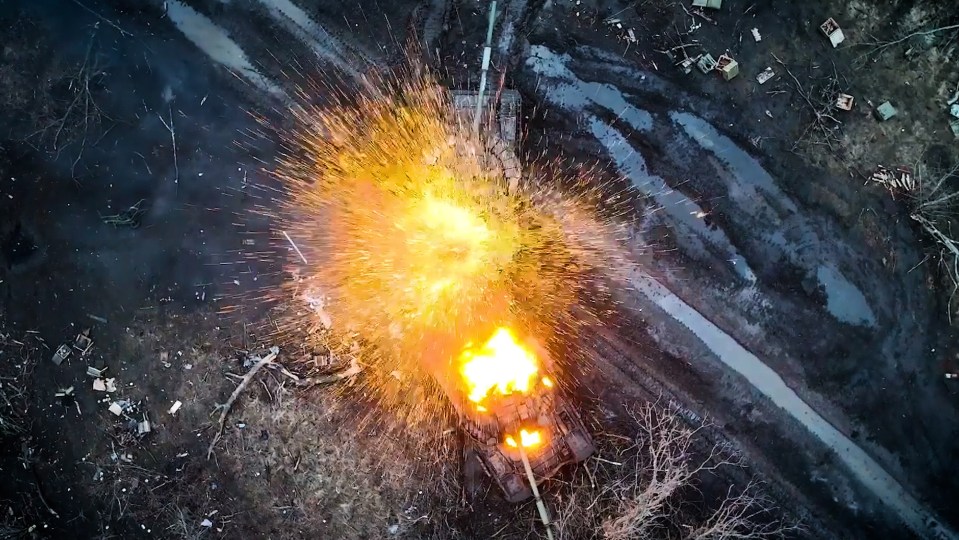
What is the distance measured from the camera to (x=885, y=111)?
6984 millimetres

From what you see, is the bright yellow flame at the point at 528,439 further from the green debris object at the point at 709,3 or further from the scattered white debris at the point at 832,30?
the scattered white debris at the point at 832,30

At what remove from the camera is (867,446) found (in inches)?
281

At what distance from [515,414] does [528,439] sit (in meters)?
0.28

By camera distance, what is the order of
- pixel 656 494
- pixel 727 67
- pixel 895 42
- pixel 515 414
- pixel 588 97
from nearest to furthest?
pixel 515 414 → pixel 656 494 → pixel 727 67 → pixel 895 42 → pixel 588 97

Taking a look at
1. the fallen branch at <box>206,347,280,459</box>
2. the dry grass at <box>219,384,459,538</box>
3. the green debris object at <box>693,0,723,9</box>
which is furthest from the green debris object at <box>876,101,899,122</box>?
the fallen branch at <box>206,347,280,459</box>

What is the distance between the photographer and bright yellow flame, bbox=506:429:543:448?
6363 millimetres

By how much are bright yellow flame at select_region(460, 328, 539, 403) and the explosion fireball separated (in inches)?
4.5

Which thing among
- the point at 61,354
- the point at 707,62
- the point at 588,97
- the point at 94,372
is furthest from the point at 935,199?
the point at 61,354

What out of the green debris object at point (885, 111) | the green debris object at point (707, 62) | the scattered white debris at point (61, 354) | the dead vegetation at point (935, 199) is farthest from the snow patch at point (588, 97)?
the scattered white debris at point (61, 354)

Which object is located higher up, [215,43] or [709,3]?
[709,3]

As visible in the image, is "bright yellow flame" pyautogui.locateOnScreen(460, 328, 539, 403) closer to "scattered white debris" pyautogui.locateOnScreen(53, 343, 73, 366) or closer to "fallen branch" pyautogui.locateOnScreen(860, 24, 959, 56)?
"scattered white debris" pyautogui.locateOnScreen(53, 343, 73, 366)

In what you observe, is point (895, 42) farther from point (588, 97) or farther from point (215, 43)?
point (215, 43)

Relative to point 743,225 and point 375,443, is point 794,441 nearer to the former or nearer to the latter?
point 743,225

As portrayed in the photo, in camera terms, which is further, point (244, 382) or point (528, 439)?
point (244, 382)
